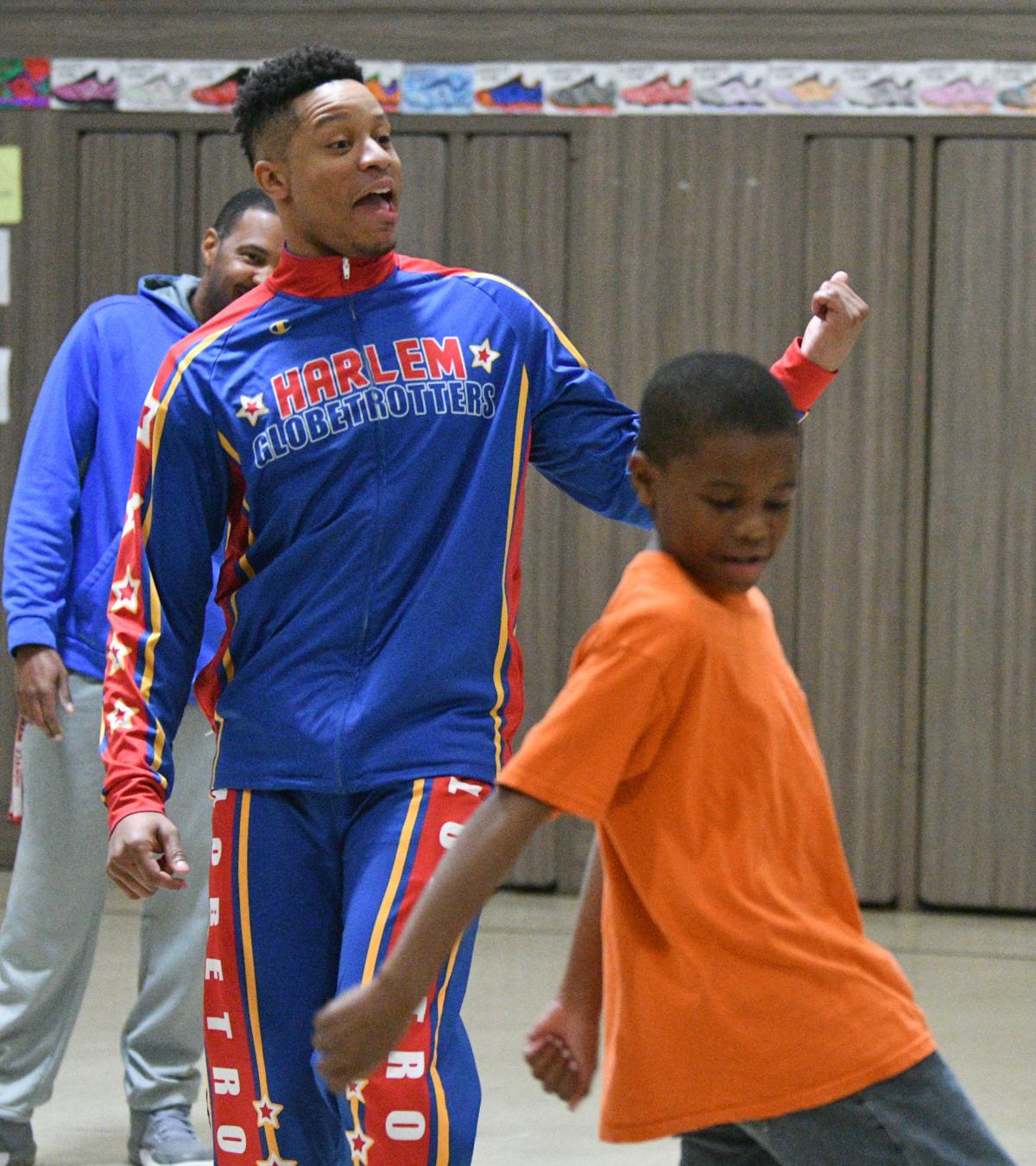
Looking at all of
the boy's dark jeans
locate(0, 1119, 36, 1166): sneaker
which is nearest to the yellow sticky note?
locate(0, 1119, 36, 1166): sneaker

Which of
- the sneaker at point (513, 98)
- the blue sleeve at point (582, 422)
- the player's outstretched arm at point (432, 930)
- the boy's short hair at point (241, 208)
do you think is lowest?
the player's outstretched arm at point (432, 930)

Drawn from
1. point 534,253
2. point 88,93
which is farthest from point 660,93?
point 88,93

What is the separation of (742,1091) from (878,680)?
149 inches

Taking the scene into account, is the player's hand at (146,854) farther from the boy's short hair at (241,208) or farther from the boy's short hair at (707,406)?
the boy's short hair at (241,208)

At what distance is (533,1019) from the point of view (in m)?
3.96

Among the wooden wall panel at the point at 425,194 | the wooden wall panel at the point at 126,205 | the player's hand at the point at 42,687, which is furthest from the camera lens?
the wooden wall panel at the point at 126,205

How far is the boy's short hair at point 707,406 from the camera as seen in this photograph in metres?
1.55

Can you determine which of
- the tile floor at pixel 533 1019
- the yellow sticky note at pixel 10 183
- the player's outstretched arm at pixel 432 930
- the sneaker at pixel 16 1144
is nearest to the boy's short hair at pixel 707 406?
the player's outstretched arm at pixel 432 930

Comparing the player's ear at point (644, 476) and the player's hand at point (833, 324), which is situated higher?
the player's hand at point (833, 324)

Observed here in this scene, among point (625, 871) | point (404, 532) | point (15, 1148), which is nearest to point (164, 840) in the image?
point (404, 532)

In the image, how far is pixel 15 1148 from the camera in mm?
3088

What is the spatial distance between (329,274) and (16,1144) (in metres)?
1.71

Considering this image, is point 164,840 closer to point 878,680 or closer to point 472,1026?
point 472,1026

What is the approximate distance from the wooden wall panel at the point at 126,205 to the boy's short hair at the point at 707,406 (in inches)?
159
